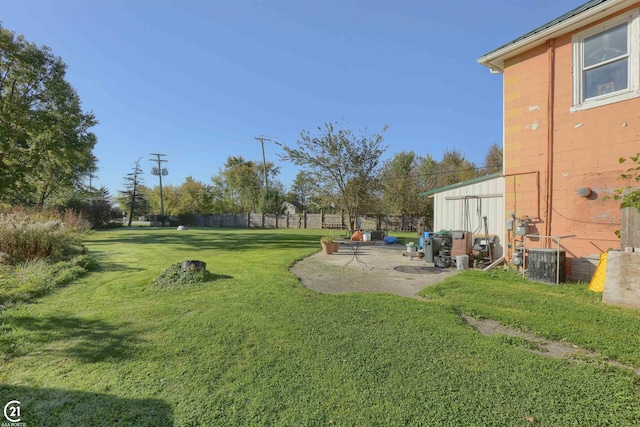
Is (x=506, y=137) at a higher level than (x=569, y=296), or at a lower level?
higher

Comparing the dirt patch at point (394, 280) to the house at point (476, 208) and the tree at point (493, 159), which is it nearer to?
the house at point (476, 208)

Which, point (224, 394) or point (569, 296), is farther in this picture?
point (569, 296)

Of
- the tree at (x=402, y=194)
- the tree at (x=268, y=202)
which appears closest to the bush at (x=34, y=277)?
the tree at (x=402, y=194)

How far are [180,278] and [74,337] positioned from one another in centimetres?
236

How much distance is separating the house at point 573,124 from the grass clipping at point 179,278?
689cm

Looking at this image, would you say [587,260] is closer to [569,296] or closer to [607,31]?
[569,296]

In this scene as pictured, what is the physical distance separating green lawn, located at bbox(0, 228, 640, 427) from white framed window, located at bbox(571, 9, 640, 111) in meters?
3.63

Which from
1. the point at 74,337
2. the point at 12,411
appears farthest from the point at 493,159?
the point at 12,411

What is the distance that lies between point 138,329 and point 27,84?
19.8 m

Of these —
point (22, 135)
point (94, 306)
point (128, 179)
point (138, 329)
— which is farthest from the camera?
point (128, 179)

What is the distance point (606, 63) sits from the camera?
215 inches

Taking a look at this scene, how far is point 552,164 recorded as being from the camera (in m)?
6.05

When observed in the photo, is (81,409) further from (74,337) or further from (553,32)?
(553,32)

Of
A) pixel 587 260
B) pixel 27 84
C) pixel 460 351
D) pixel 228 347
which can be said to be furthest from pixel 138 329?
pixel 27 84
